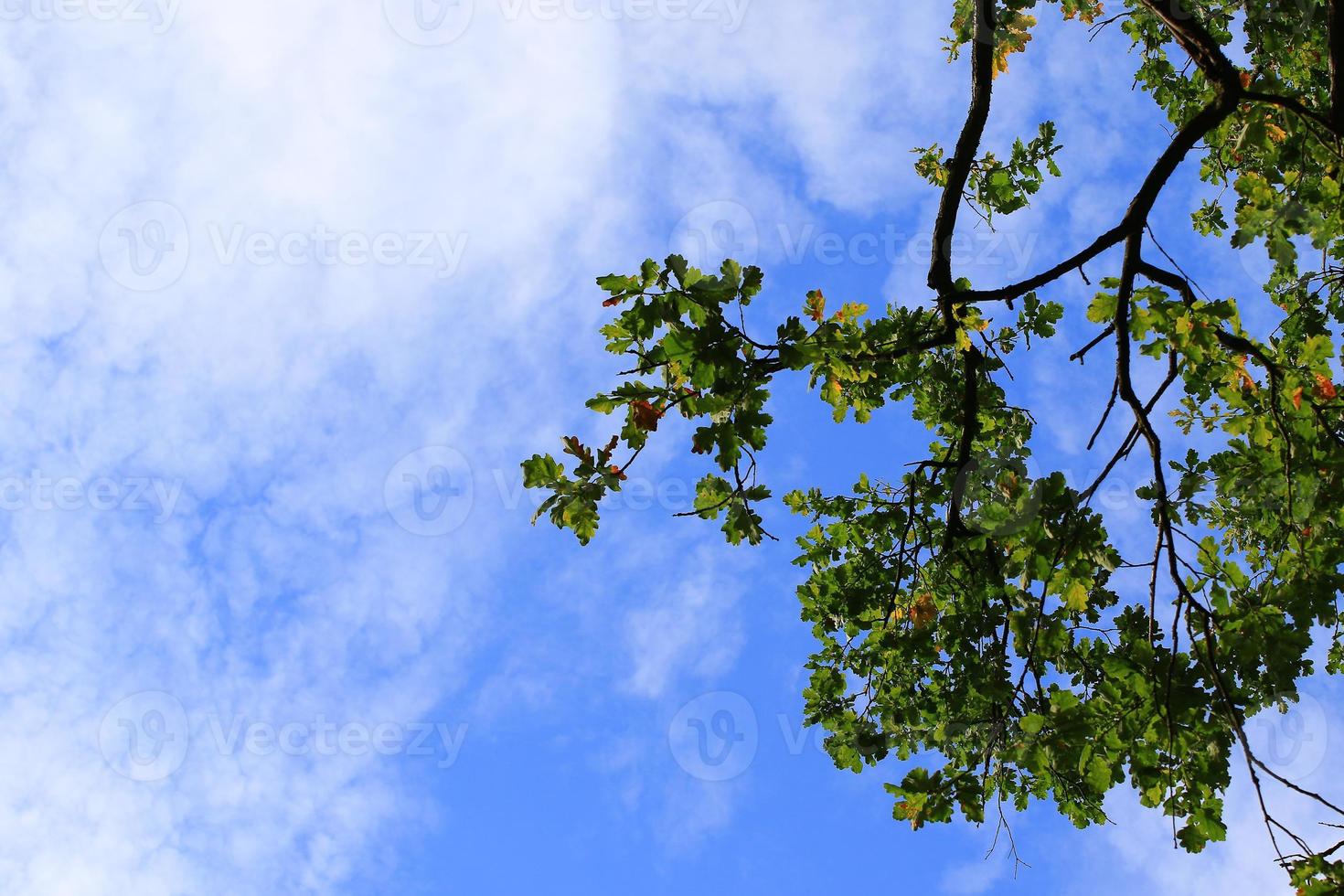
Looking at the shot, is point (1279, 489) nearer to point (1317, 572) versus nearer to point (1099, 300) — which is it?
point (1317, 572)

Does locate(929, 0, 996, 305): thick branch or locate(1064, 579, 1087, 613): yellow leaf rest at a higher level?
locate(929, 0, 996, 305): thick branch

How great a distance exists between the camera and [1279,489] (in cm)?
520

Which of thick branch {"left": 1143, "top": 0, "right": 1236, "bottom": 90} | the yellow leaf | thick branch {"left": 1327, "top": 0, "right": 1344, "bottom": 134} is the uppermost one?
thick branch {"left": 1327, "top": 0, "right": 1344, "bottom": 134}

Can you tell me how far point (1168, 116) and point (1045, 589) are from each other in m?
6.01

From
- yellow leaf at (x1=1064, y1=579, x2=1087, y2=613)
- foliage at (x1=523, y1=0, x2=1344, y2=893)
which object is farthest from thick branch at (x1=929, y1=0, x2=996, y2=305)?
yellow leaf at (x1=1064, y1=579, x2=1087, y2=613)

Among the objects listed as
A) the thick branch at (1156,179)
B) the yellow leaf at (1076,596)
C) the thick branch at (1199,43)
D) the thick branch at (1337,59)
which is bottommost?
the yellow leaf at (1076,596)

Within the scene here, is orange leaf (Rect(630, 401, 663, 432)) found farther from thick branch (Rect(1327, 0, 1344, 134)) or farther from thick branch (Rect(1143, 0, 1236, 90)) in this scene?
thick branch (Rect(1327, 0, 1344, 134))

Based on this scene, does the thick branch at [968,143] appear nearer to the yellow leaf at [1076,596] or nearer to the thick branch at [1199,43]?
the thick branch at [1199,43]

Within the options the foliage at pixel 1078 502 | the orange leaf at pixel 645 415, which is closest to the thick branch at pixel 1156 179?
the foliage at pixel 1078 502

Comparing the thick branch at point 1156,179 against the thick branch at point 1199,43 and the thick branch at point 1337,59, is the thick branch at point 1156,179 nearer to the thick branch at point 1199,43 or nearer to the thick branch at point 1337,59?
the thick branch at point 1199,43

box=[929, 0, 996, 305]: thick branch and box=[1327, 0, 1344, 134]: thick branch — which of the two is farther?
box=[929, 0, 996, 305]: thick branch

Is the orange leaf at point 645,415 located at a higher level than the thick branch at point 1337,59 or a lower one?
lower

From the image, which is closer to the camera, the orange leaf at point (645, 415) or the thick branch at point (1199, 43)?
the orange leaf at point (645, 415)

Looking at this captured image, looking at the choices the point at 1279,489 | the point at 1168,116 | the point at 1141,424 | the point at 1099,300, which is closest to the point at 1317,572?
the point at 1279,489
